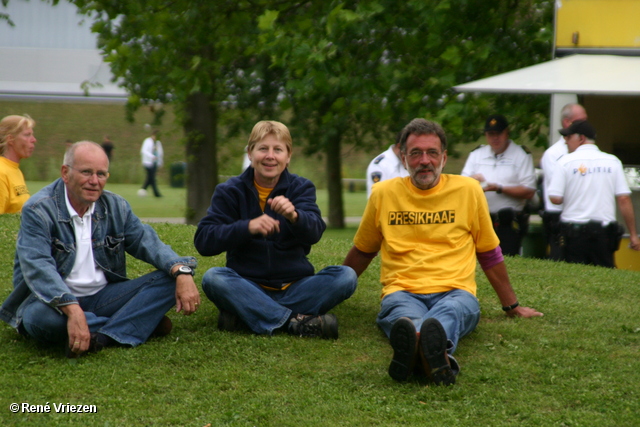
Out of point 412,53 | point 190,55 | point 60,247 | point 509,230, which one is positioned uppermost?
point 190,55

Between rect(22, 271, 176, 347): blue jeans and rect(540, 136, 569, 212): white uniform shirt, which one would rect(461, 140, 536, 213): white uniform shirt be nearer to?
rect(540, 136, 569, 212): white uniform shirt

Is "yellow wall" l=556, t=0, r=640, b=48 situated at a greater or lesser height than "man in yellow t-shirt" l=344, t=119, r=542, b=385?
greater

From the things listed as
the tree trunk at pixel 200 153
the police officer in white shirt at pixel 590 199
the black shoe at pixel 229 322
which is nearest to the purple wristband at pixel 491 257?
the black shoe at pixel 229 322

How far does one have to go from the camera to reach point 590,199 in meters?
8.17

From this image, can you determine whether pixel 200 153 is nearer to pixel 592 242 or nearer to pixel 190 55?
pixel 190 55

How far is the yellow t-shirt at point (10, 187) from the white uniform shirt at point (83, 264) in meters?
3.19

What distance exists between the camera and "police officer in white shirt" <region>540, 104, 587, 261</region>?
852cm

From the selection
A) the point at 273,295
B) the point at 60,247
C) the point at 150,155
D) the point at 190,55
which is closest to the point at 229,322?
the point at 273,295

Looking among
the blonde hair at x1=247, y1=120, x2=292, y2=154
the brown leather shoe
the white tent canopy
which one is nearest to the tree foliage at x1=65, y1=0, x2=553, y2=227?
the white tent canopy

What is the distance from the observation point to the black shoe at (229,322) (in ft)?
16.8

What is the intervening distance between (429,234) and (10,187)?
4631mm

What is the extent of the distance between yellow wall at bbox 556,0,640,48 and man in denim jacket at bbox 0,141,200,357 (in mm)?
7081

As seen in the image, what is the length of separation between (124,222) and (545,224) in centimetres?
528

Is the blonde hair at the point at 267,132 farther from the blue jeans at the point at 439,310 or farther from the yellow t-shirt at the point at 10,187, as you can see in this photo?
the yellow t-shirt at the point at 10,187
